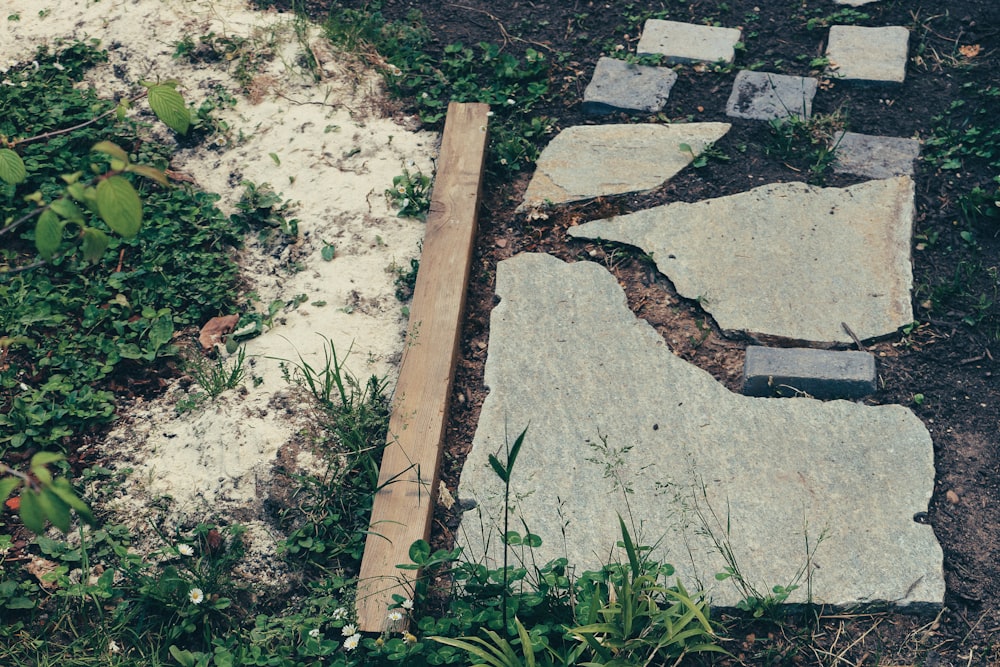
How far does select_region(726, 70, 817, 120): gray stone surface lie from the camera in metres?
3.86

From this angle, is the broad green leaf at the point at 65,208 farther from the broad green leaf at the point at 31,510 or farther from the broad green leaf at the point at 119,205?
the broad green leaf at the point at 31,510

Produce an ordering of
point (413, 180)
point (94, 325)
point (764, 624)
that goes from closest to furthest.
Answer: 1. point (764, 624)
2. point (94, 325)
3. point (413, 180)

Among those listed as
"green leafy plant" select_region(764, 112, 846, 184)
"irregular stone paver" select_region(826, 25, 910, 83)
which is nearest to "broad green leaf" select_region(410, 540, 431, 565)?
"green leafy plant" select_region(764, 112, 846, 184)

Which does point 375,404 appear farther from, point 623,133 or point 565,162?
point 623,133

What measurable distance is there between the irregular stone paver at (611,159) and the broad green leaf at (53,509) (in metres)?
2.49

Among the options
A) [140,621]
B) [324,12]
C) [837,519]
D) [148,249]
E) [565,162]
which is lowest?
[140,621]

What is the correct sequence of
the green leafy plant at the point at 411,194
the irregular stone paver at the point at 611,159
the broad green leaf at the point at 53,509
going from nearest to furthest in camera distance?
the broad green leaf at the point at 53,509 < the green leafy plant at the point at 411,194 < the irregular stone paver at the point at 611,159

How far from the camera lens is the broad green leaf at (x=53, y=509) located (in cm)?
140

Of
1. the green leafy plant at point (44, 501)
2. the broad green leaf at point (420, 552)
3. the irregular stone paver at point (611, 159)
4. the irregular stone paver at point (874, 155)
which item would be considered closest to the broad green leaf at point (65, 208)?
the green leafy plant at point (44, 501)

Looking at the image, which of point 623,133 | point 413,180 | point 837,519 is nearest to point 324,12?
point 413,180

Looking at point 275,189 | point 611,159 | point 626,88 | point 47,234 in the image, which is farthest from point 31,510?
point 626,88

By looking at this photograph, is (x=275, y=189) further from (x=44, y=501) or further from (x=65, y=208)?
(x=44, y=501)

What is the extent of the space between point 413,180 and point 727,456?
1779 millimetres

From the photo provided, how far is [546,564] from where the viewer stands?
2527 mm
